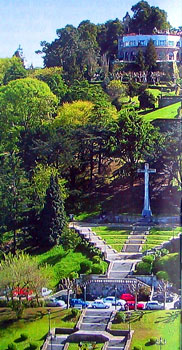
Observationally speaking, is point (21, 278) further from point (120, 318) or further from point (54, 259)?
point (120, 318)

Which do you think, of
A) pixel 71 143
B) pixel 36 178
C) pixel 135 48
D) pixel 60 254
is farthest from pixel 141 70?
pixel 60 254

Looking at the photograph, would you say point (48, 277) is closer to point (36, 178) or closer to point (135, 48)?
point (36, 178)

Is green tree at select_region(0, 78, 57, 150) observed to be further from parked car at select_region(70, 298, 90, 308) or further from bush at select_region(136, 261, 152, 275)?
parked car at select_region(70, 298, 90, 308)

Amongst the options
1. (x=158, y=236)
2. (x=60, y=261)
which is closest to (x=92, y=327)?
(x=60, y=261)

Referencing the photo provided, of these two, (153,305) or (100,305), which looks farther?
(100,305)

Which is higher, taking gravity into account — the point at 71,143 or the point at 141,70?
the point at 141,70

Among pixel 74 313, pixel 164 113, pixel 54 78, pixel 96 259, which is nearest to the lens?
pixel 74 313
